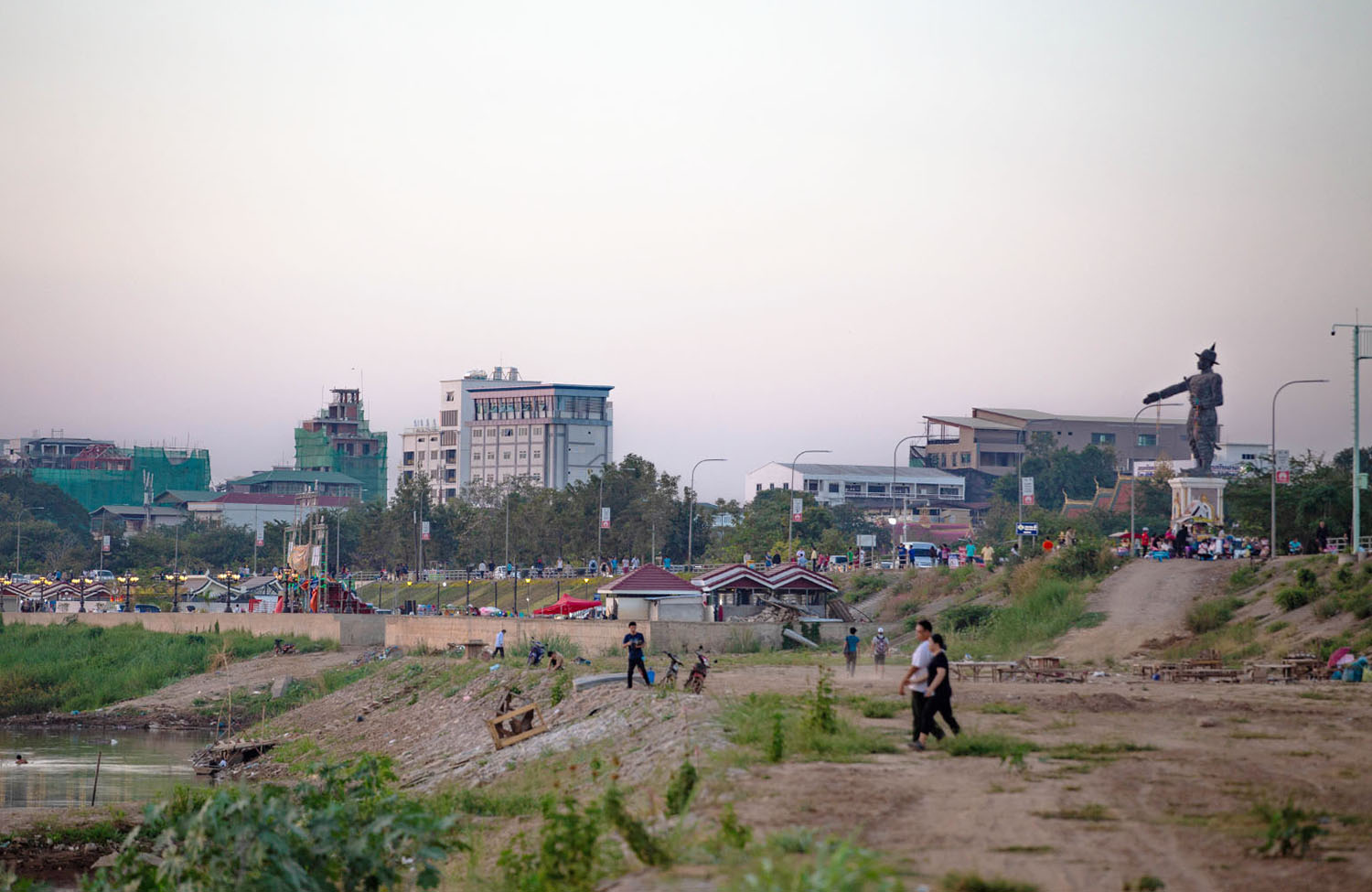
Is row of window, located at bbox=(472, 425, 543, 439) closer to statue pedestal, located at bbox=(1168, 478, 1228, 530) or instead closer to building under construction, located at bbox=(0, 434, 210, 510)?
building under construction, located at bbox=(0, 434, 210, 510)

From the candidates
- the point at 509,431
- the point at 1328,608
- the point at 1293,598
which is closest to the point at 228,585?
the point at 1293,598

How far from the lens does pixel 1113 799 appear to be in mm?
14500

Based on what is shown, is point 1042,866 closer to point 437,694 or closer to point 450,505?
point 437,694

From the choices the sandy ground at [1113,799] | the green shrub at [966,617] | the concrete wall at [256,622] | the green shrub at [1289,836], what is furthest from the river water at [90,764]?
the green shrub at [966,617]

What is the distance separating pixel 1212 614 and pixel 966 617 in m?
11.3

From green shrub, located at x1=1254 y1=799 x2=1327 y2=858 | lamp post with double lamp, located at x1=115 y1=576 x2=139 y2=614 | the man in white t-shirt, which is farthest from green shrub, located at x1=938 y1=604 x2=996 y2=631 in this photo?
Result: lamp post with double lamp, located at x1=115 y1=576 x2=139 y2=614

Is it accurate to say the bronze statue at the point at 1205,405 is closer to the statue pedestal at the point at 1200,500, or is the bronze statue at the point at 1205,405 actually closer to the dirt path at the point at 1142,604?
the statue pedestal at the point at 1200,500

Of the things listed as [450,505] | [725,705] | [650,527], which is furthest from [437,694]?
[450,505]

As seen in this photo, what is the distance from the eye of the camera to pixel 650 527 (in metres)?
98.0

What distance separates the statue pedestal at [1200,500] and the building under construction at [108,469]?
147012 millimetres

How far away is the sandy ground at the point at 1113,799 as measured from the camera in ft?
38.4

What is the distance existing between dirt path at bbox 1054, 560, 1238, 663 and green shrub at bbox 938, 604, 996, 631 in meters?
4.40

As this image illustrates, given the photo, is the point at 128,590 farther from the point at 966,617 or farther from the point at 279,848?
the point at 279,848

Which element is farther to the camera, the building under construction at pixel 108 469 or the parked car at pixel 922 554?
the building under construction at pixel 108 469
